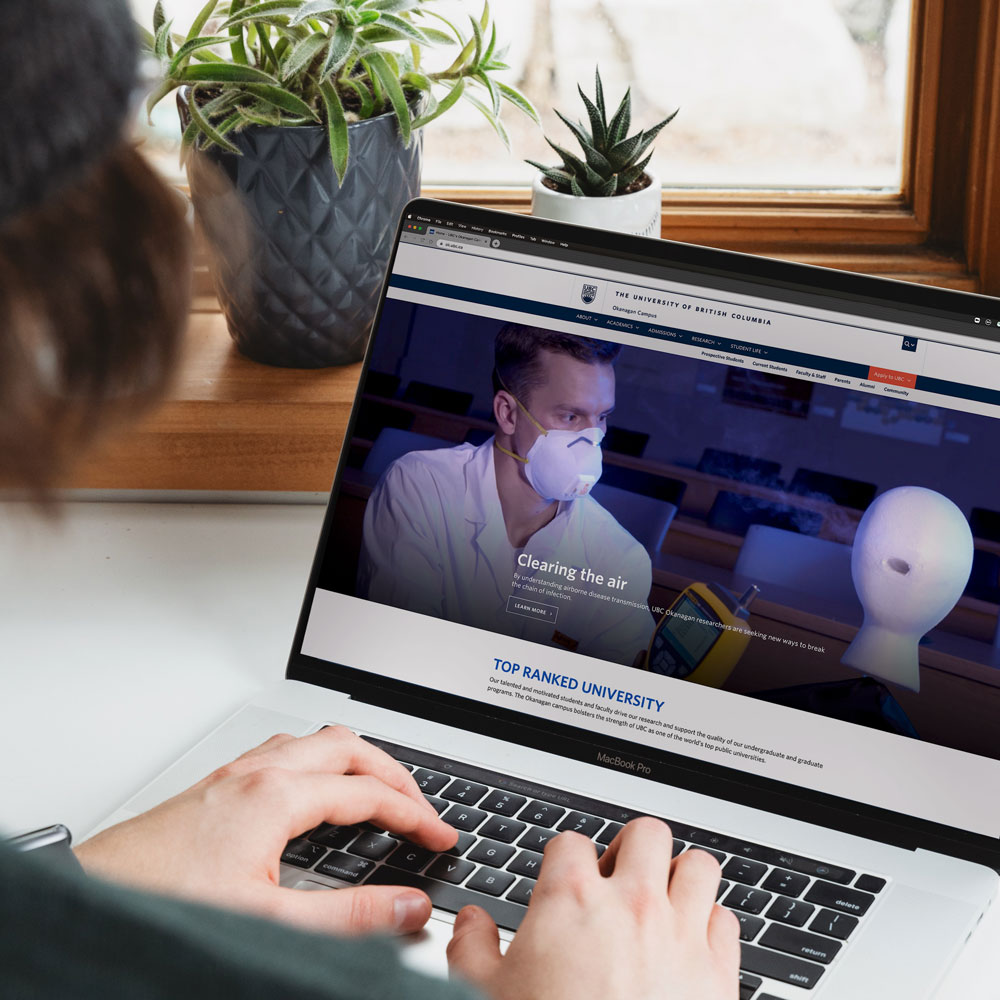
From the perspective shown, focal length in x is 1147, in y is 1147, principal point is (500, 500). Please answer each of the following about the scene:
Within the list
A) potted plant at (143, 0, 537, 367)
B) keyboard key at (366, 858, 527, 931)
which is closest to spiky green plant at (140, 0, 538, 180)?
potted plant at (143, 0, 537, 367)

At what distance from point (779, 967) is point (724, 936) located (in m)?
0.07

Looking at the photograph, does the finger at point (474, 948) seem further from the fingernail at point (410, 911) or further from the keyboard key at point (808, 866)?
the keyboard key at point (808, 866)

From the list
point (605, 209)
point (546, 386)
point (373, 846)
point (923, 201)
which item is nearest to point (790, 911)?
point (373, 846)

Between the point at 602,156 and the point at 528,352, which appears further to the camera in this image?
the point at 602,156

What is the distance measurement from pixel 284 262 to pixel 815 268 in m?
0.49

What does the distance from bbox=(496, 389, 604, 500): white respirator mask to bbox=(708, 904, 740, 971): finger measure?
289 mm

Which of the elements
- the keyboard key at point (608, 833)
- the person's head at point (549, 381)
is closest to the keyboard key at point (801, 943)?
the keyboard key at point (608, 833)

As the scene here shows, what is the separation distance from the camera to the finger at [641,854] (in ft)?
1.83

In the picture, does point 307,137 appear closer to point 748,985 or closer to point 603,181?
point 603,181

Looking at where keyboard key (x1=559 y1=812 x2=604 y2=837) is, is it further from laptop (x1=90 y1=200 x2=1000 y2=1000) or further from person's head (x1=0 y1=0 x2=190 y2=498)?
person's head (x1=0 y1=0 x2=190 y2=498)

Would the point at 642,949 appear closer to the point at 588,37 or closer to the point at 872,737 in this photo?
the point at 872,737

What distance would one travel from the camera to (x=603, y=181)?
98 cm

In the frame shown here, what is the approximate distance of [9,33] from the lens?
0.76 ft

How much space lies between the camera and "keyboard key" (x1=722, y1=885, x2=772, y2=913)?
24.5 inches
